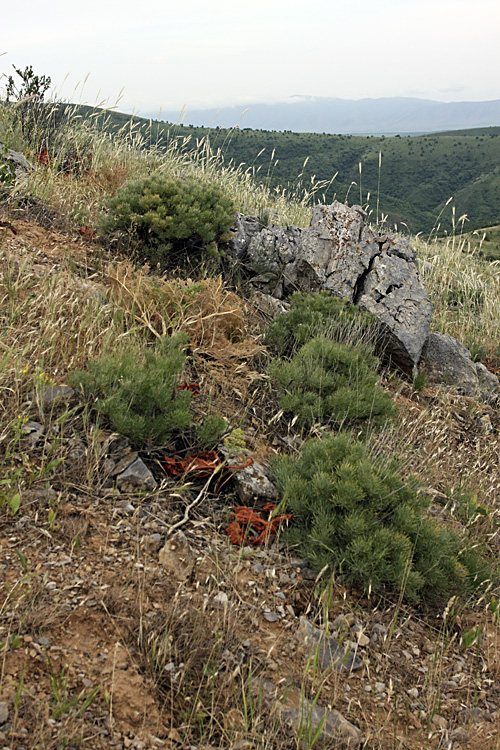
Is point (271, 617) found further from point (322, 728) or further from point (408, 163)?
point (408, 163)

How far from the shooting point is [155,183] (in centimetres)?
593

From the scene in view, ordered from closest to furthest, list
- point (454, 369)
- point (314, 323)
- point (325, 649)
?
point (325, 649) < point (314, 323) < point (454, 369)

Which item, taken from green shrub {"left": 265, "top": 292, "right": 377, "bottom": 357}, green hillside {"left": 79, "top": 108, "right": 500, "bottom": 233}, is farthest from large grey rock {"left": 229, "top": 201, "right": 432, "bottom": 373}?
green hillside {"left": 79, "top": 108, "right": 500, "bottom": 233}

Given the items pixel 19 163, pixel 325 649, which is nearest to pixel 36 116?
pixel 19 163

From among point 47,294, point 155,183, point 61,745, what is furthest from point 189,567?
point 155,183

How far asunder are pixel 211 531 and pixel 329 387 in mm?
1836

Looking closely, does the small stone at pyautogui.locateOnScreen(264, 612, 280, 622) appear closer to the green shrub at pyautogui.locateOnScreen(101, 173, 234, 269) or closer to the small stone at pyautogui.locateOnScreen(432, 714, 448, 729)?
the small stone at pyautogui.locateOnScreen(432, 714, 448, 729)

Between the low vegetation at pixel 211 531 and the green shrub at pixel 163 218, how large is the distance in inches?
10.9

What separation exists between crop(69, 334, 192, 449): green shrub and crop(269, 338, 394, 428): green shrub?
3.71 feet

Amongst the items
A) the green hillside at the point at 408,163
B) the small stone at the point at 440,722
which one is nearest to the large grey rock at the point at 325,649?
the small stone at the point at 440,722

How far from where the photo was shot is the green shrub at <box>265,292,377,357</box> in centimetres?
506

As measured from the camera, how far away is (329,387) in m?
4.28

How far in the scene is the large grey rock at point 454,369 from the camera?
20.8 ft

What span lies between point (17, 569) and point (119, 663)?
644 mm
